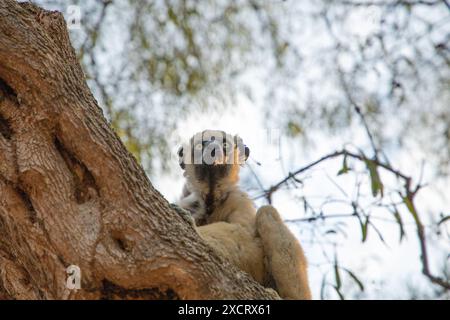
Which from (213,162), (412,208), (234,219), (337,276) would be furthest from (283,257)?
(213,162)

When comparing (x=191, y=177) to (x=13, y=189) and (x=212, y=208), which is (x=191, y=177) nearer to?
(x=212, y=208)

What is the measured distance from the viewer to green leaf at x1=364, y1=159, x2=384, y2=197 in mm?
4949

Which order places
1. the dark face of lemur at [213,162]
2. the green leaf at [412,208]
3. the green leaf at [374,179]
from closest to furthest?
the green leaf at [412,208]
the green leaf at [374,179]
the dark face of lemur at [213,162]

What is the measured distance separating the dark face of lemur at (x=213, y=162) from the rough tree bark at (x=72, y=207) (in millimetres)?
2394

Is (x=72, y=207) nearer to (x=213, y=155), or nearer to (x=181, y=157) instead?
(x=213, y=155)

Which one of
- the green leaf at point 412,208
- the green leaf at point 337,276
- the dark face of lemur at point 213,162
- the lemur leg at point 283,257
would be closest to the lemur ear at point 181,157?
the dark face of lemur at point 213,162

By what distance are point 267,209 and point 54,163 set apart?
224cm

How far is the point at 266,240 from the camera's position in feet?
17.4

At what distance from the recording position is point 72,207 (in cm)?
345

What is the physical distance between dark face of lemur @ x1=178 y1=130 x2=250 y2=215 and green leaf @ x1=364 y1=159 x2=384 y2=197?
1.43 m

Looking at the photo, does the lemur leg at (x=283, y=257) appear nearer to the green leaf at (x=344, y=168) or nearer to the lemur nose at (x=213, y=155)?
the green leaf at (x=344, y=168)

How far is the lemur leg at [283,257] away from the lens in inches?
200

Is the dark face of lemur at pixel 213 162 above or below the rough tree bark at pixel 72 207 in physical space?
above

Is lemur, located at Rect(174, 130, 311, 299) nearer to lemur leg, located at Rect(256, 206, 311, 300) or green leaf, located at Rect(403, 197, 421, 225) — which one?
lemur leg, located at Rect(256, 206, 311, 300)
